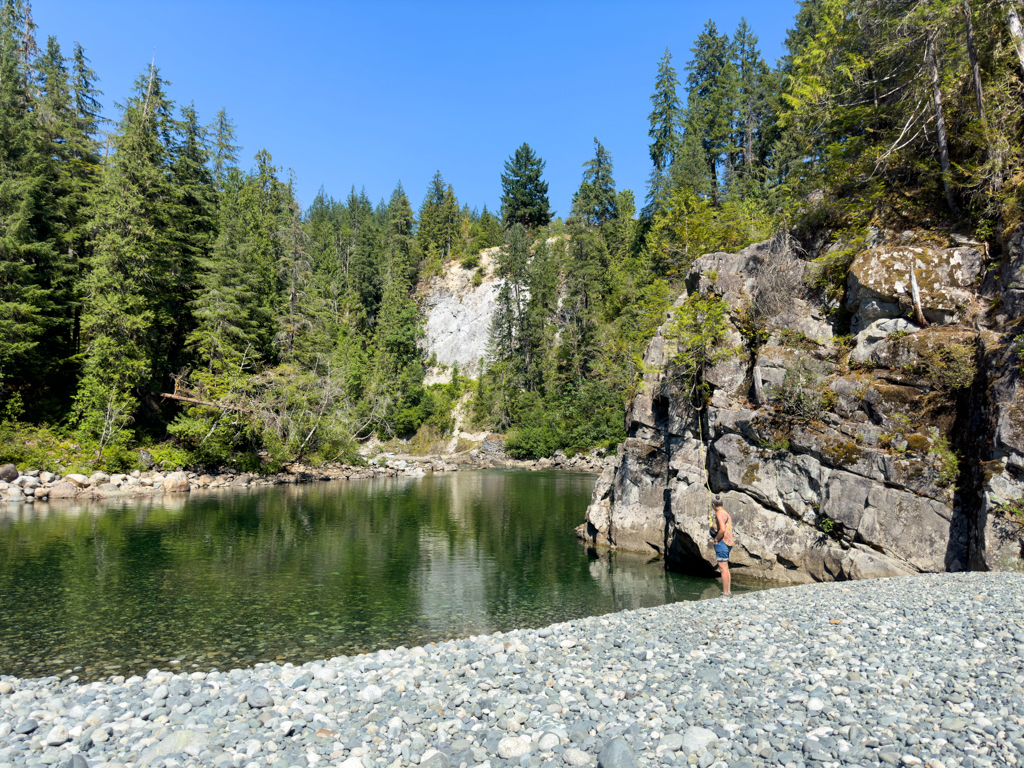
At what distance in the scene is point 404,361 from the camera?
228 feet

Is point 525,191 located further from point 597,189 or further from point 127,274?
point 127,274

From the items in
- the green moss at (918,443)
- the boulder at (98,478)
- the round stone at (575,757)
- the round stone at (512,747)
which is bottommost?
the boulder at (98,478)

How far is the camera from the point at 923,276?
13.4 metres

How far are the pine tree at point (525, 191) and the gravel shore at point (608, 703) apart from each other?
75305 millimetres

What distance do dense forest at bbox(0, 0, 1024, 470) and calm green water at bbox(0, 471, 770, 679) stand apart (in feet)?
27.5

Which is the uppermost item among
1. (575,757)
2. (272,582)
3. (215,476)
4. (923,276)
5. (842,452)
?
(923,276)

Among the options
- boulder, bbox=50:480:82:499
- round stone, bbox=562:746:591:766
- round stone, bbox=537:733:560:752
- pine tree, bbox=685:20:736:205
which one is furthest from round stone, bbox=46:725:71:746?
pine tree, bbox=685:20:736:205

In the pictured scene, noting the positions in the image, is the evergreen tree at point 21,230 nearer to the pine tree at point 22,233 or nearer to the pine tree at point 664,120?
the pine tree at point 22,233

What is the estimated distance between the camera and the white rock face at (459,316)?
72.1 m

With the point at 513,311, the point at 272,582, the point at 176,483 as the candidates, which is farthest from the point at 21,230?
the point at 513,311

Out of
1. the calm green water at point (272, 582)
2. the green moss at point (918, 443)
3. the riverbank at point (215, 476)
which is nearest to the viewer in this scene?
the calm green water at point (272, 582)

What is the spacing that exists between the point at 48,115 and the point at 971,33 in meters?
47.1

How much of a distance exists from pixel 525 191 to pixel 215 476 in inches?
2275

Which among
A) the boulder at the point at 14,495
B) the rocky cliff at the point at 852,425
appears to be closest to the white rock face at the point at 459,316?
the boulder at the point at 14,495
